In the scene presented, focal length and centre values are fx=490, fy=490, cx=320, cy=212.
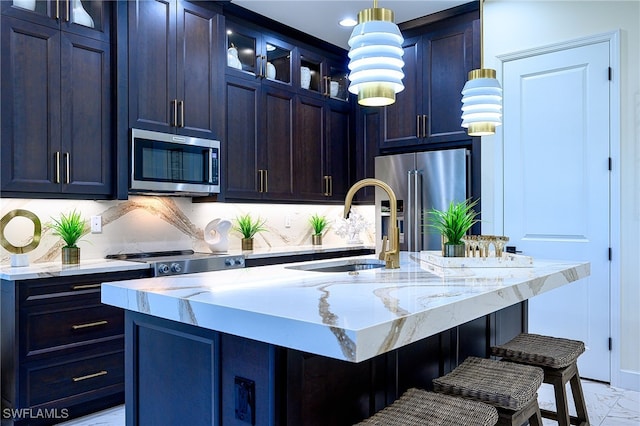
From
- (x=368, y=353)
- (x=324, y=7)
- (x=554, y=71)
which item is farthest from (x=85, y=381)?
(x=554, y=71)

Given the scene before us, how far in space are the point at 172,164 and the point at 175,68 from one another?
704 mm

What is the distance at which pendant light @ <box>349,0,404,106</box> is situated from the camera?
1.85m

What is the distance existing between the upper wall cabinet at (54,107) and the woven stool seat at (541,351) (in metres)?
2.60

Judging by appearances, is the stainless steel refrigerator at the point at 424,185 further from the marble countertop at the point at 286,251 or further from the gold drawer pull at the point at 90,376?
the gold drawer pull at the point at 90,376

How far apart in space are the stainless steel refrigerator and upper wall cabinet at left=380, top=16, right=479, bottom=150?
19cm

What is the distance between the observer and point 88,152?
124 inches

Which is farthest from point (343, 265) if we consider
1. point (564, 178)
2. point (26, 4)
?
point (26, 4)

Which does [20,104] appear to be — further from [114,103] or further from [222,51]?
[222,51]

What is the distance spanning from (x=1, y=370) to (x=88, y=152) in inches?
53.5

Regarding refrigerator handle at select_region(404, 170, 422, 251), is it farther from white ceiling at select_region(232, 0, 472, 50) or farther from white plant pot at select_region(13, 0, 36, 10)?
white plant pot at select_region(13, 0, 36, 10)

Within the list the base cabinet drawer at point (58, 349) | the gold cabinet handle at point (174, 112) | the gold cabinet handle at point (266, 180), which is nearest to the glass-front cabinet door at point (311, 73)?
the gold cabinet handle at point (266, 180)

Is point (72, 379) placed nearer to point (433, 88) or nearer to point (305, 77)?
point (305, 77)

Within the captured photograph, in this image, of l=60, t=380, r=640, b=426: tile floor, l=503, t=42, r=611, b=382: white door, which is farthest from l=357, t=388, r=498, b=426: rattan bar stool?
l=503, t=42, r=611, b=382: white door

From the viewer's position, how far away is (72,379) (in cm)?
280
